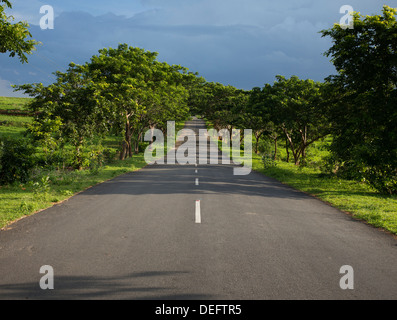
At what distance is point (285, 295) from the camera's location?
420 centimetres

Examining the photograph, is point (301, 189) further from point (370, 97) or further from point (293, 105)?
point (293, 105)

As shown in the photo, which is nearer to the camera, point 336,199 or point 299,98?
point 336,199

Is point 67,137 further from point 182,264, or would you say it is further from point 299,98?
point 299,98

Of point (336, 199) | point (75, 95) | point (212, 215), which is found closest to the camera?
point (212, 215)

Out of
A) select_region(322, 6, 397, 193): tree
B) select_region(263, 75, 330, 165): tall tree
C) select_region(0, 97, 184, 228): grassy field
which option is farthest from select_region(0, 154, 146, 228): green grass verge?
select_region(263, 75, 330, 165): tall tree

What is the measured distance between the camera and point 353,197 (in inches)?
486

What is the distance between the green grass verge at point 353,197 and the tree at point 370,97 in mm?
852

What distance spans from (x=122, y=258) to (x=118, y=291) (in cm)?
126

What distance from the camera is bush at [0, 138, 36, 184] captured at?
12.6 metres

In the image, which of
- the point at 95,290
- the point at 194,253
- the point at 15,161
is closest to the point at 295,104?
the point at 15,161

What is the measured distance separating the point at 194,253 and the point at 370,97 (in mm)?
12203

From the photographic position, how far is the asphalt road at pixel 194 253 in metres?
4.34
